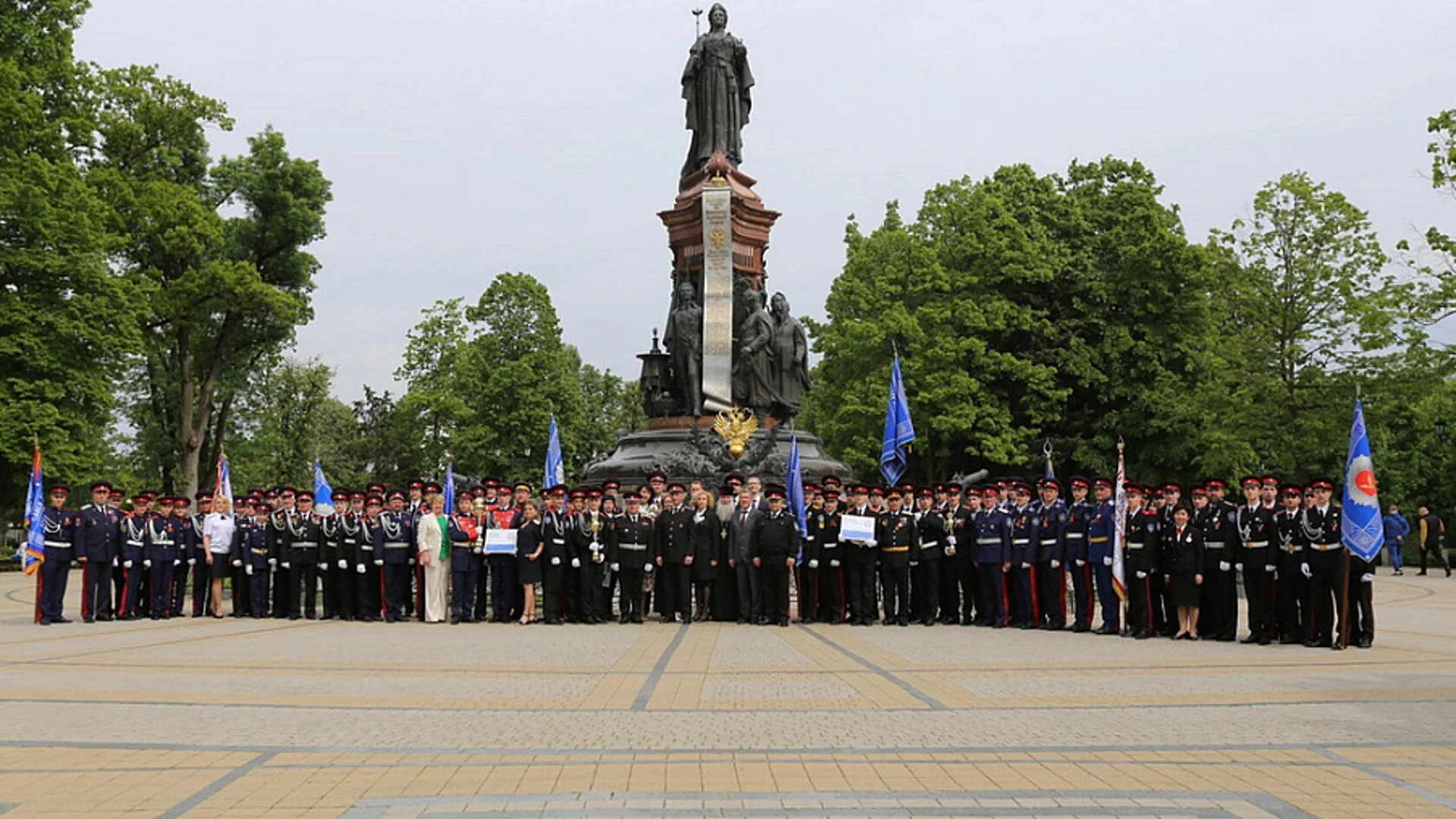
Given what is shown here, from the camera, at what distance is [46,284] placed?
101ft

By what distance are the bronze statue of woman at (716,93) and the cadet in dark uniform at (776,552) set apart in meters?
13.8

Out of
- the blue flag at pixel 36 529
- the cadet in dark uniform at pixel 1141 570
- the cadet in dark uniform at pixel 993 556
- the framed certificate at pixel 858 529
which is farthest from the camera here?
the blue flag at pixel 36 529

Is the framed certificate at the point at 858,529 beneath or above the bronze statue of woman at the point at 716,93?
beneath

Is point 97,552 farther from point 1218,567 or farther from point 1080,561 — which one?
point 1218,567

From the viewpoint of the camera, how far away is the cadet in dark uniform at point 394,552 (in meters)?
16.4

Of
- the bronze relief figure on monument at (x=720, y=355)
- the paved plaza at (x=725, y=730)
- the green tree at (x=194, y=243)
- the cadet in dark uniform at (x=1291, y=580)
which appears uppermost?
the green tree at (x=194, y=243)

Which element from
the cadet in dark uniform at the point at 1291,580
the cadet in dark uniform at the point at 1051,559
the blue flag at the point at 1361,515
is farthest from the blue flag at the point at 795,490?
the blue flag at the point at 1361,515

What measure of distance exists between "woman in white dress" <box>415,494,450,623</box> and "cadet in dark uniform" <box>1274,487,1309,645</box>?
34.9 feet

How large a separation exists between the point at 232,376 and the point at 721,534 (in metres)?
31.4

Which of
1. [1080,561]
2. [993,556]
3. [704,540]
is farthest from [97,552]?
[1080,561]

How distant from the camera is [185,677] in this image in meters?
10.1

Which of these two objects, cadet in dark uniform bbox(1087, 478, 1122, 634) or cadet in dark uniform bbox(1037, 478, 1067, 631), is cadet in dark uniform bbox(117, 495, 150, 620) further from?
cadet in dark uniform bbox(1087, 478, 1122, 634)

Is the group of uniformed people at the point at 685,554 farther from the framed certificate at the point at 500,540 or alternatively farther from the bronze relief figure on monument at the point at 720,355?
the bronze relief figure on monument at the point at 720,355

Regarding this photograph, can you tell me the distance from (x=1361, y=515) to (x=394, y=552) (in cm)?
1213
